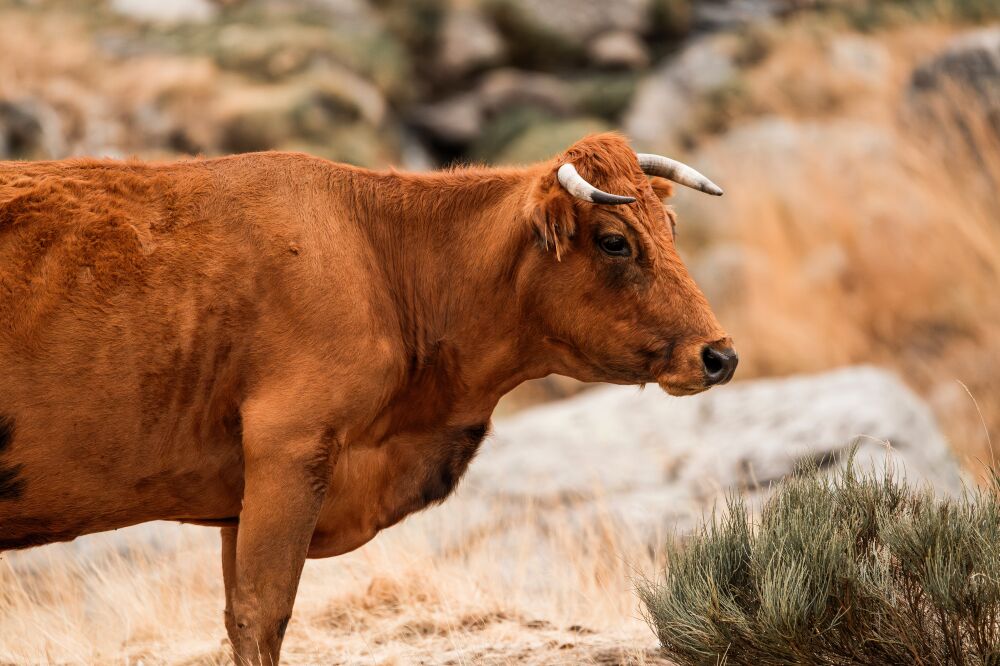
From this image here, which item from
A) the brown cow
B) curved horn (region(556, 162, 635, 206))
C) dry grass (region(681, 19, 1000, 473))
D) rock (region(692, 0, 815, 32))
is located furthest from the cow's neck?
rock (region(692, 0, 815, 32))

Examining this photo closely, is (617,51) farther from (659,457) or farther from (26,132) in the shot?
(659,457)

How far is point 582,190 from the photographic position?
5.00 metres

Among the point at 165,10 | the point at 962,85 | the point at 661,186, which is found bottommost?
the point at 165,10

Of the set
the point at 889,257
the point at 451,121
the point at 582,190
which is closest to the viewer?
the point at 582,190

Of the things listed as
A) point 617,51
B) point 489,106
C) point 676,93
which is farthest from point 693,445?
point 617,51

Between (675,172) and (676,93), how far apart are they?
19.5 m

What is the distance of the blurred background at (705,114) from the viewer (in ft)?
45.5

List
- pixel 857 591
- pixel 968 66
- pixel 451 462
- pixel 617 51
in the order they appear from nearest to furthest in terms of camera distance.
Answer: pixel 857 591 → pixel 451 462 → pixel 968 66 → pixel 617 51

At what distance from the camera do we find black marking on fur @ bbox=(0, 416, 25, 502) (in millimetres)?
4570

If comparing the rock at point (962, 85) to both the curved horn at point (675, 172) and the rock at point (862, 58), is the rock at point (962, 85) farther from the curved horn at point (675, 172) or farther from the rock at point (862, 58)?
the curved horn at point (675, 172)

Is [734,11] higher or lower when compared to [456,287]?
lower

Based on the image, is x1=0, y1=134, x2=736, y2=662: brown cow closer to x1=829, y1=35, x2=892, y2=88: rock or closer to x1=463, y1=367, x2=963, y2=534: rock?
x1=463, y1=367, x2=963, y2=534: rock

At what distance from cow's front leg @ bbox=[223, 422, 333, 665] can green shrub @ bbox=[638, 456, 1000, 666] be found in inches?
66.3

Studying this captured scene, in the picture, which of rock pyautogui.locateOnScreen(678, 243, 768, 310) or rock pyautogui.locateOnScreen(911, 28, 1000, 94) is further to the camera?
rock pyautogui.locateOnScreen(678, 243, 768, 310)
